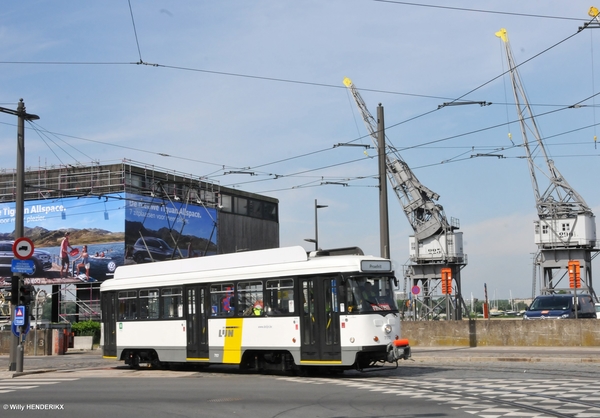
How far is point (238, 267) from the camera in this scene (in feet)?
67.9

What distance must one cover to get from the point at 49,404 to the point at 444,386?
7.52 meters

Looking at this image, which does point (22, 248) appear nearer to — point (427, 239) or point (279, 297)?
point (279, 297)

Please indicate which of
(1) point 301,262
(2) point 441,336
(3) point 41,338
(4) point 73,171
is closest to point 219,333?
(1) point 301,262

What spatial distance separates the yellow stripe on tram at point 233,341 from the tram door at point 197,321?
0.83 metres

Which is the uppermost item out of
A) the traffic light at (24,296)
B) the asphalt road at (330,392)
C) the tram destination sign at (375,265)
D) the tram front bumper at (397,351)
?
the tram destination sign at (375,265)

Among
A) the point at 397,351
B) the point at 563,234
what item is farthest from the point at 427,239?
the point at 397,351

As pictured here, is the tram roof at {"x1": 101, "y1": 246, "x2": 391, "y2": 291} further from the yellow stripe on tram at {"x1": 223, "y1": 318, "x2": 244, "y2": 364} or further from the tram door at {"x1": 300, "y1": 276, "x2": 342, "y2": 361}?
the yellow stripe on tram at {"x1": 223, "y1": 318, "x2": 244, "y2": 364}

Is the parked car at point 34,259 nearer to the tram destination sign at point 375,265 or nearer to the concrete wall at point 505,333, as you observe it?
the concrete wall at point 505,333

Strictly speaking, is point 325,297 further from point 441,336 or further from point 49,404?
point 441,336

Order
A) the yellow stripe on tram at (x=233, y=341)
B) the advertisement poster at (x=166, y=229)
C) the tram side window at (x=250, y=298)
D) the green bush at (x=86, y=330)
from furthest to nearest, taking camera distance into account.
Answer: the advertisement poster at (x=166, y=229) < the green bush at (x=86, y=330) < the yellow stripe on tram at (x=233, y=341) < the tram side window at (x=250, y=298)

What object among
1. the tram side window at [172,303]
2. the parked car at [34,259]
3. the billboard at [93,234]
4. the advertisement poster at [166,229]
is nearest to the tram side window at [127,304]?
the tram side window at [172,303]

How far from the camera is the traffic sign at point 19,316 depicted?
903 inches

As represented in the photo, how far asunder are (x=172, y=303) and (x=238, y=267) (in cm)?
285

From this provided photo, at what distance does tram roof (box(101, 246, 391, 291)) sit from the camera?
18.7 meters
